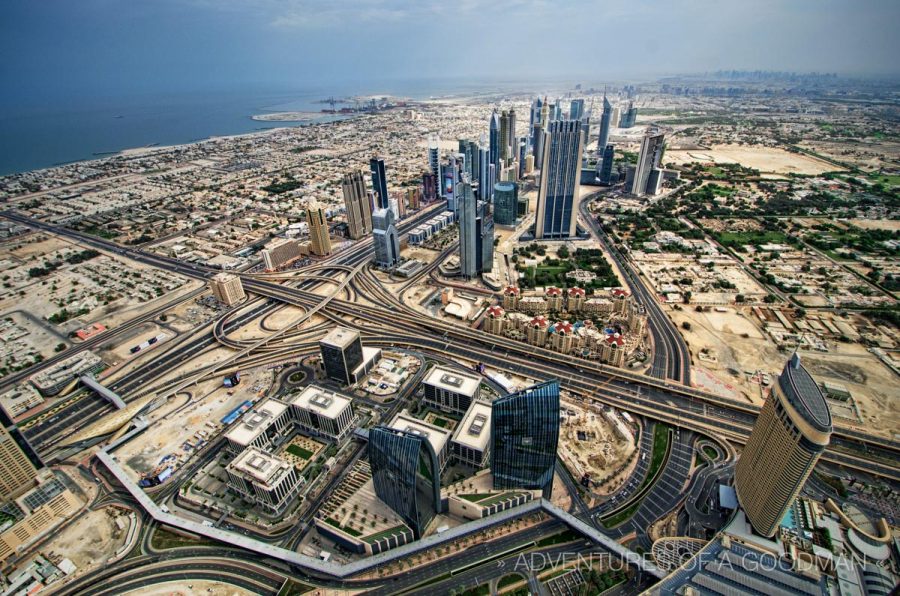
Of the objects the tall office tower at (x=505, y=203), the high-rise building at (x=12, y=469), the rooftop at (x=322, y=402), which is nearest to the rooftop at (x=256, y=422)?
the rooftop at (x=322, y=402)

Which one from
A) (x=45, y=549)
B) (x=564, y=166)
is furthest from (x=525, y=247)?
(x=45, y=549)

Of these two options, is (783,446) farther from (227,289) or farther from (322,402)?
(227,289)

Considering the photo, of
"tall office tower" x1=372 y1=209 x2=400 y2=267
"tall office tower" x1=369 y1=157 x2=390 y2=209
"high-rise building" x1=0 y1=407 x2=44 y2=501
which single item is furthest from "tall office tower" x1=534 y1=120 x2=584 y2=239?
"high-rise building" x1=0 y1=407 x2=44 y2=501

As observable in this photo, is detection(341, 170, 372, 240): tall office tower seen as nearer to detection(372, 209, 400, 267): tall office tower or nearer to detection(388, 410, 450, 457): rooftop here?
detection(372, 209, 400, 267): tall office tower

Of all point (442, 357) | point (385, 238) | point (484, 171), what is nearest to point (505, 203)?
point (484, 171)

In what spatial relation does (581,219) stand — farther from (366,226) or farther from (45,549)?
(45,549)

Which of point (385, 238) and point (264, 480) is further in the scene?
point (385, 238)

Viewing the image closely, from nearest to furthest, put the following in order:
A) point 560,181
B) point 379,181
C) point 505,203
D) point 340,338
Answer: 1. point 340,338
2. point 560,181
3. point 379,181
4. point 505,203
